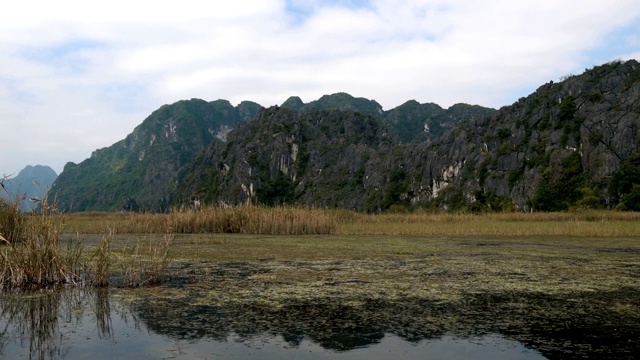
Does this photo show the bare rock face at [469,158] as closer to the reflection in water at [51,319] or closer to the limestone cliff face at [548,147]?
the limestone cliff face at [548,147]

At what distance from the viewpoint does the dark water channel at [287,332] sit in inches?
187

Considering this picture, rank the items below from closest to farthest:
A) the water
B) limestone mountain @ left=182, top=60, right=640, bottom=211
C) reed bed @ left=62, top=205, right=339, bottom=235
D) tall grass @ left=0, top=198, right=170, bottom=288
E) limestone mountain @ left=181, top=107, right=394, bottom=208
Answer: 1. the water
2. tall grass @ left=0, top=198, right=170, bottom=288
3. reed bed @ left=62, top=205, right=339, bottom=235
4. limestone mountain @ left=182, top=60, right=640, bottom=211
5. limestone mountain @ left=181, top=107, right=394, bottom=208

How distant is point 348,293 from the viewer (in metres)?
7.43

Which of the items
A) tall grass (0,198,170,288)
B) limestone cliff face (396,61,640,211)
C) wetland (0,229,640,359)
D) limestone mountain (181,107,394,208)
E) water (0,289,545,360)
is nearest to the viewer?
water (0,289,545,360)

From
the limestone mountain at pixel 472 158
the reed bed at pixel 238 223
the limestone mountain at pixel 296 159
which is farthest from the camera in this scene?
the limestone mountain at pixel 296 159

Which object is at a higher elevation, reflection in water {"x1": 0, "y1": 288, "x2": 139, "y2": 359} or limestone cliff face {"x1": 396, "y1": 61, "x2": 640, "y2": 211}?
limestone cliff face {"x1": 396, "y1": 61, "x2": 640, "y2": 211}

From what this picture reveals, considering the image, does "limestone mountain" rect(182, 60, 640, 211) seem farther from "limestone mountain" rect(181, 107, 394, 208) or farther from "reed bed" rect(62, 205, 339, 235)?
"reed bed" rect(62, 205, 339, 235)

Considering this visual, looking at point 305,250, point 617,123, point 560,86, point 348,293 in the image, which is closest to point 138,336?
point 348,293

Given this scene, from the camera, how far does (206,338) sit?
203 inches

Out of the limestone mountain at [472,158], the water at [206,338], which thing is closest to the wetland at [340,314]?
the water at [206,338]

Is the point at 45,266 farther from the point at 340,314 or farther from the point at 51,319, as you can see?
the point at 340,314

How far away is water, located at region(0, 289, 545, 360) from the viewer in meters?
4.72

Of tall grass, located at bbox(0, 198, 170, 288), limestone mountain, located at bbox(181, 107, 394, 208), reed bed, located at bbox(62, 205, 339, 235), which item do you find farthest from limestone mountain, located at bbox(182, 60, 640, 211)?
tall grass, located at bbox(0, 198, 170, 288)

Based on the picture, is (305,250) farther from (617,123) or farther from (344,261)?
(617,123)
